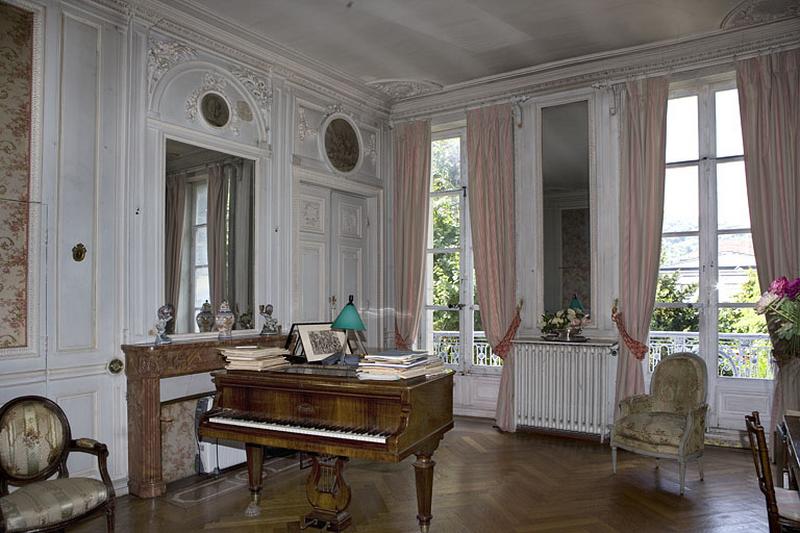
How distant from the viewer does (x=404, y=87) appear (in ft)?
21.4

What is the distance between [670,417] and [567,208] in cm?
240

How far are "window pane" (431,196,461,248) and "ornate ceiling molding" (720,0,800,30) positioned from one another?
3.11 metres

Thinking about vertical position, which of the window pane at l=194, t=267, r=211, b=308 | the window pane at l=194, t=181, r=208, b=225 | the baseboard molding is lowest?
the baseboard molding

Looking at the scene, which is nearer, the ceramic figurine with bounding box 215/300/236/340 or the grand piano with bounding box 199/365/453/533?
the grand piano with bounding box 199/365/453/533

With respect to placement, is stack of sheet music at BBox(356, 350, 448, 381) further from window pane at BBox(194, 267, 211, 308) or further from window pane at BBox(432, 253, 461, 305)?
window pane at BBox(432, 253, 461, 305)

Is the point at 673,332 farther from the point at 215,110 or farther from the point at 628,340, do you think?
the point at 215,110

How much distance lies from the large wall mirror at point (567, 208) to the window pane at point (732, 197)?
1159 mm

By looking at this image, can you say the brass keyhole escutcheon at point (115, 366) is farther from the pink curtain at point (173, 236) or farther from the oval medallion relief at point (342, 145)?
the oval medallion relief at point (342, 145)

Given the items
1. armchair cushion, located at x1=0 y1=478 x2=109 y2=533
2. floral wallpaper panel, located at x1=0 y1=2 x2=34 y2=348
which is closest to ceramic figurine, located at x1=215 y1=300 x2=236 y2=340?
floral wallpaper panel, located at x1=0 y1=2 x2=34 y2=348

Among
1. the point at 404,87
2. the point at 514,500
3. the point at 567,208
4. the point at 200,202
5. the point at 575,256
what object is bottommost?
the point at 514,500

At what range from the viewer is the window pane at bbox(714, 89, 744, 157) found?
532 cm

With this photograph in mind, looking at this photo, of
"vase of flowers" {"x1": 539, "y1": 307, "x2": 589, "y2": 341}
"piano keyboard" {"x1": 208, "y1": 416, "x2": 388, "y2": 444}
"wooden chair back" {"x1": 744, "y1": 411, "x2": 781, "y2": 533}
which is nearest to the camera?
"wooden chair back" {"x1": 744, "y1": 411, "x2": 781, "y2": 533}

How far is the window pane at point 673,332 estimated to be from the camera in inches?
214

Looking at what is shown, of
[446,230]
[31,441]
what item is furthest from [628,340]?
[31,441]
